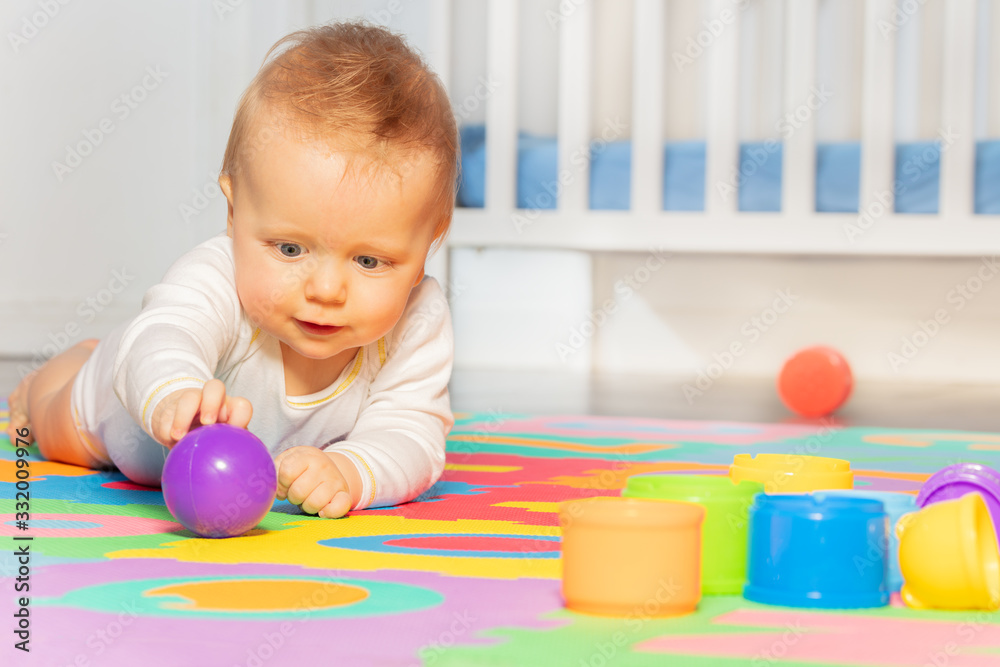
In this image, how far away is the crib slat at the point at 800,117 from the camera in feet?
6.65

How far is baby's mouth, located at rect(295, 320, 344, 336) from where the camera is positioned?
87cm

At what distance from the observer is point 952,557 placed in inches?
22.8

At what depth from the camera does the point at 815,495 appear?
2.08 feet

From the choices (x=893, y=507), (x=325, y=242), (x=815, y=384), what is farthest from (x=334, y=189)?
(x=815, y=384)

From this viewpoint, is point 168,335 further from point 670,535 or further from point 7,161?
point 7,161

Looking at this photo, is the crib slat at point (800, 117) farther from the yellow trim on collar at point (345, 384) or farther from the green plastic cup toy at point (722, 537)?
the green plastic cup toy at point (722, 537)

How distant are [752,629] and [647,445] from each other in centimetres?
81

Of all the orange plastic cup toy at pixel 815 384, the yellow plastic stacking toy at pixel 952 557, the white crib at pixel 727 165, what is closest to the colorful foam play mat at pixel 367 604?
the yellow plastic stacking toy at pixel 952 557

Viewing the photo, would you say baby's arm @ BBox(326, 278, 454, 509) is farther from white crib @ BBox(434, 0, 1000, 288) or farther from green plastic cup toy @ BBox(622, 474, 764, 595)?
white crib @ BBox(434, 0, 1000, 288)

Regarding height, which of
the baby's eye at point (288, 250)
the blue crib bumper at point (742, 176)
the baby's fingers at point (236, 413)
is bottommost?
the baby's fingers at point (236, 413)

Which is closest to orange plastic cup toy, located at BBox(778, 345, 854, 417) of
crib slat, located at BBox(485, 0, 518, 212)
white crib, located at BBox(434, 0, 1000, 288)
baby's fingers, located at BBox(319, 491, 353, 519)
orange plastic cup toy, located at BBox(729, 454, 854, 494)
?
white crib, located at BBox(434, 0, 1000, 288)

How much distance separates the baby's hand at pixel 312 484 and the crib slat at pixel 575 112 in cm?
137

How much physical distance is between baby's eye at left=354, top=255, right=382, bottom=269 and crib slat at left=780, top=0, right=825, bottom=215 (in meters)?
1.34

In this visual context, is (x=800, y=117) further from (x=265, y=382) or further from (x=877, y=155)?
(x=265, y=382)
